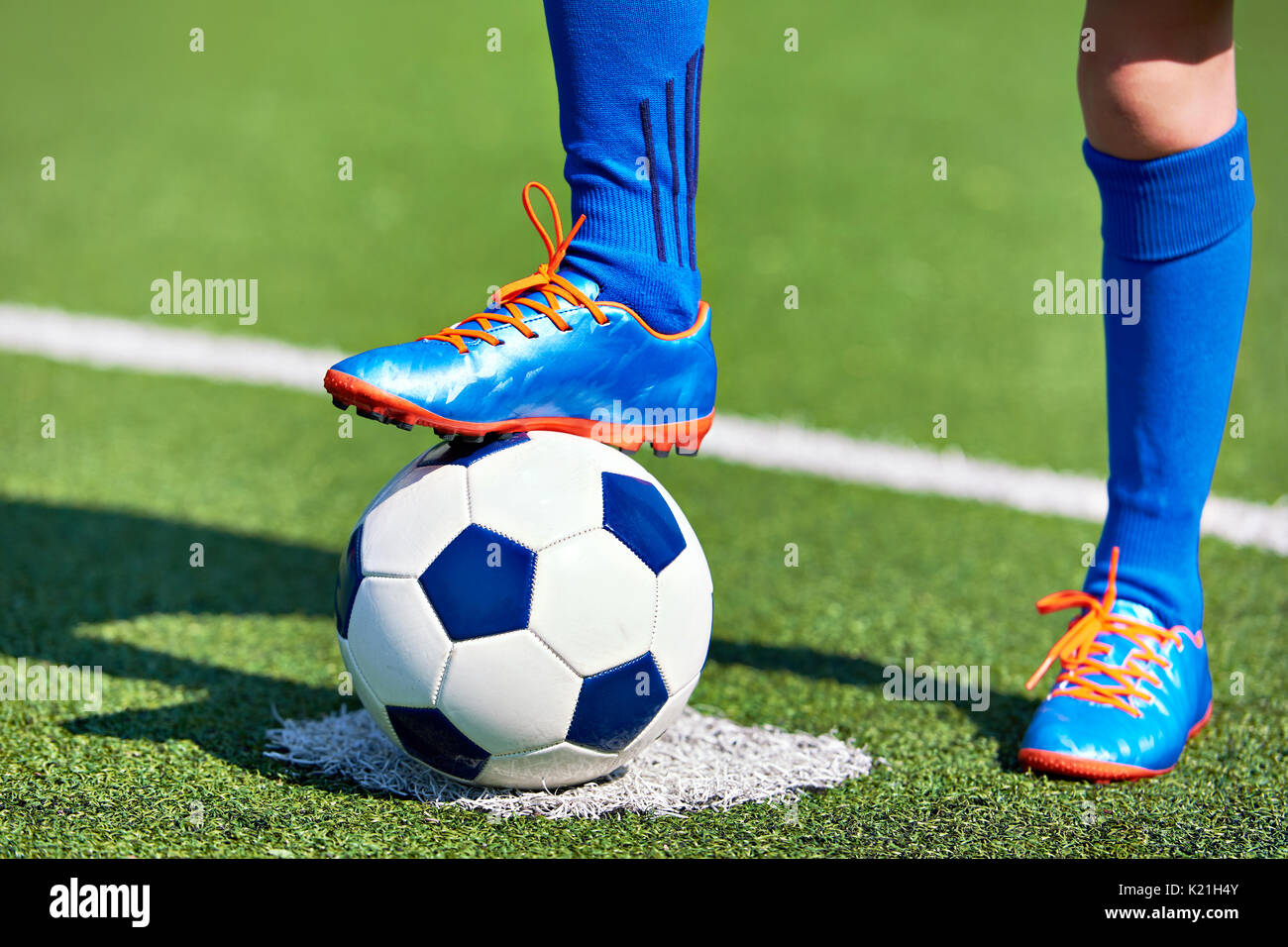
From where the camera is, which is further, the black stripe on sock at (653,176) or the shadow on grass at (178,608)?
the shadow on grass at (178,608)

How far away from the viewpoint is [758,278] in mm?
5738

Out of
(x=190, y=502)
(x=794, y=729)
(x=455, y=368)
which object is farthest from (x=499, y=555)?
(x=190, y=502)

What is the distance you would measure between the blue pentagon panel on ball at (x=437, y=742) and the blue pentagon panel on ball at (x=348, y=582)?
6.8 inches

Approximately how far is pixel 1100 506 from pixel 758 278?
2211 mm

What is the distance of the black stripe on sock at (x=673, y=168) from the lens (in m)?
2.22

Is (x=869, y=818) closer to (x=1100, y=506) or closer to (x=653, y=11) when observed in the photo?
(x=653, y=11)

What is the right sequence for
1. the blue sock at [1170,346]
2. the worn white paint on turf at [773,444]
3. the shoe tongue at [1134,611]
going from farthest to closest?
the worn white paint on turf at [773,444], the shoe tongue at [1134,611], the blue sock at [1170,346]

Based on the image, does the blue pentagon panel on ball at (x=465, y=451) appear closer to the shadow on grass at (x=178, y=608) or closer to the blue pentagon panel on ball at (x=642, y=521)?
the blue pentagon panel on ball at (x=642, y=521)

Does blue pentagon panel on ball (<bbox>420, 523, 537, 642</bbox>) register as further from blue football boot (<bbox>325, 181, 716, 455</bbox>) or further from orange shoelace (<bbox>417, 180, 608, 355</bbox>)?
orange shoelace (<bbox>417, 180, 608, 355</bbox>)

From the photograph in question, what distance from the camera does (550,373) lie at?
2.12 meters

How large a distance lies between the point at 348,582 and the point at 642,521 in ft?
1.55

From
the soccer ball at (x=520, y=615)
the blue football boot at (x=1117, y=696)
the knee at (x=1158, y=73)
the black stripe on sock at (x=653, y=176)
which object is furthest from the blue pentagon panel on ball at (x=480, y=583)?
the knee at (x=1158, y=73)

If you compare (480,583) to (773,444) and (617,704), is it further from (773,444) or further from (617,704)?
(773,444)

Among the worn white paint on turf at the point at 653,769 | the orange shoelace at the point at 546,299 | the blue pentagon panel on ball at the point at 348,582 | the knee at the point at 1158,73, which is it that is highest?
the knee at the point at 1158,73
